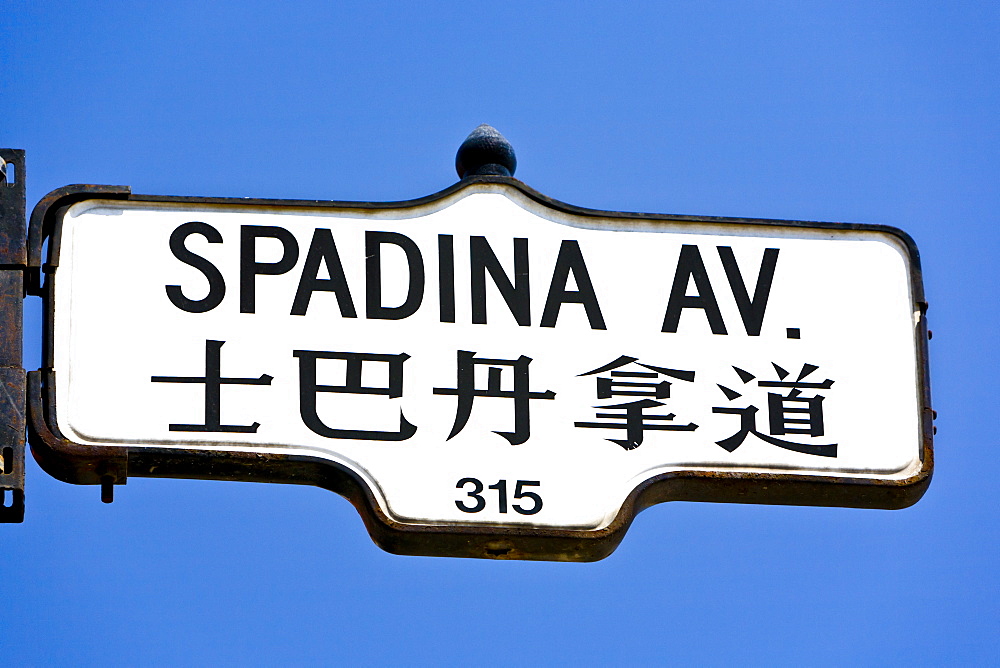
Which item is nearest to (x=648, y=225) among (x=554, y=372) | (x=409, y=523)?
(x=554, y=372)

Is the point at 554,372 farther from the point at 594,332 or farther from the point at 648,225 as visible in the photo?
the point at 648,225

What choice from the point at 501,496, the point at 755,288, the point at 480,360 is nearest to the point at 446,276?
the point at 480,360

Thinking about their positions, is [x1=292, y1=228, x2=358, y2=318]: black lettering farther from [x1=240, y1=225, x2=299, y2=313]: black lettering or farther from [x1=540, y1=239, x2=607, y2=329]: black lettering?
[x1=540, y1=239, x2=607, y2=329]: black lettering

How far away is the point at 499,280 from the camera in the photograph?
6.30 meters

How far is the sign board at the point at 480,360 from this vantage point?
596 cm

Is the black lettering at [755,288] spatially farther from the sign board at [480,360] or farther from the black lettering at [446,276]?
the black lettering at [446,276]

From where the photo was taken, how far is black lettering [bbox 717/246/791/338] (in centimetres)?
642

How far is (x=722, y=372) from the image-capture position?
6.29 meters

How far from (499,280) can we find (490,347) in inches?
8.4

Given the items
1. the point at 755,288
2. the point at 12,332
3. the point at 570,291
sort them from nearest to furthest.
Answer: the point at 12,332 < the point at 570,291 < the point at 755,288

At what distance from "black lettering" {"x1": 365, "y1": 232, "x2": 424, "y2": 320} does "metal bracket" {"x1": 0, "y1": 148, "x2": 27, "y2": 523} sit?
3.07 ft

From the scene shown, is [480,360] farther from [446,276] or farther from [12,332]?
[12,332]

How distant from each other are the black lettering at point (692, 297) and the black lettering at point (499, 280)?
1.32ft

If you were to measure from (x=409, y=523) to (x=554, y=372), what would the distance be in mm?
616
